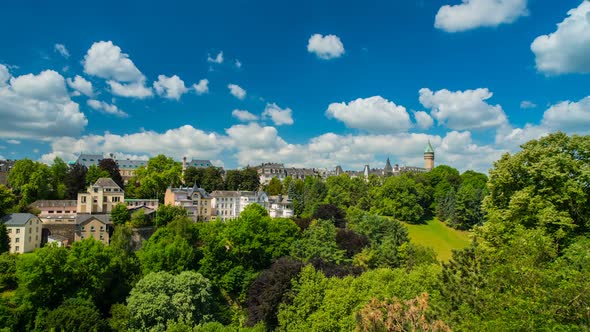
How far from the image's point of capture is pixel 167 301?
26844mm

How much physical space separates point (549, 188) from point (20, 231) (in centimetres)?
4579

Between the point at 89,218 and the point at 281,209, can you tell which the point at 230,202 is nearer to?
the point at 281,209

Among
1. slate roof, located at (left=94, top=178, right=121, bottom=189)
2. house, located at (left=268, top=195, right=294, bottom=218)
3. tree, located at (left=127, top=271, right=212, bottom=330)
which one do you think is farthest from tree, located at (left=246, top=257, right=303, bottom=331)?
house, located at (left=268, top=195, right=294, bottom=218)

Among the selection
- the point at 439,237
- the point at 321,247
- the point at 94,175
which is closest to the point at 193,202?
the point at 94,175

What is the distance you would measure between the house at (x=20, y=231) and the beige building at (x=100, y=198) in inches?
393

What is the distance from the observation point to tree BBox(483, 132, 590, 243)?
19.1 metres

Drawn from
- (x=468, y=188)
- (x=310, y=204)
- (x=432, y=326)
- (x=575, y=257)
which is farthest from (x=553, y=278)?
(x=468, y=188)

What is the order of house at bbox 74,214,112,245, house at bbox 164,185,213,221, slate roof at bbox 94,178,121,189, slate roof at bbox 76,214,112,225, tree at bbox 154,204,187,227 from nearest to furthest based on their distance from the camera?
house at bbox 74,214,112,245 → slate roof at bbox 76,214,112,225 → tree at bbox 154,204,187,227 → slate roof at bbox 94,178,121,189 → house at bbox 164,185,213,221

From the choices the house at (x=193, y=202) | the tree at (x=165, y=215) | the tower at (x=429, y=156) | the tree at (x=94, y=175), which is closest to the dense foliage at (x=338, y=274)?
the tree at (x=165, y=215)

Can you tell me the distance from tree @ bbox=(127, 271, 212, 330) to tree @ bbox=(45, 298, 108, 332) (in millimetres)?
2233

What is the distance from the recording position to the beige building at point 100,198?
162ft

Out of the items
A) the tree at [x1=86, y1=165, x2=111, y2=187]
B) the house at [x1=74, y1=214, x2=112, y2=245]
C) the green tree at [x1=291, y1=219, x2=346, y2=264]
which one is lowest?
the green tree at [x1=291, y1=219, x2=346, y2=264]

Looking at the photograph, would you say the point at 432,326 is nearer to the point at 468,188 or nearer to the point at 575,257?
the point at 575,257

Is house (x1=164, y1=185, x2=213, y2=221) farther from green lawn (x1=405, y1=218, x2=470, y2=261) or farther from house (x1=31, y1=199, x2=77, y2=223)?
green lawn (x1=405, y1=218, x2=470, y2=261)
